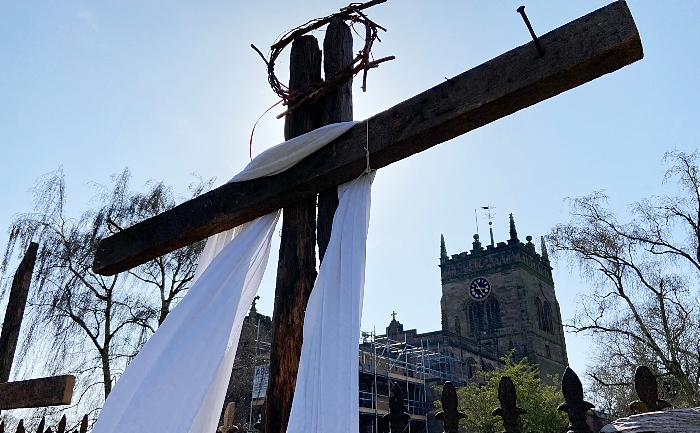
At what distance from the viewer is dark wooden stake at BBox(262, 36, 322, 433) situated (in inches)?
106

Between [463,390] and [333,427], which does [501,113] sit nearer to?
[333,427]

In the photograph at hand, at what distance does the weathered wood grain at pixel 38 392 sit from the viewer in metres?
4.56

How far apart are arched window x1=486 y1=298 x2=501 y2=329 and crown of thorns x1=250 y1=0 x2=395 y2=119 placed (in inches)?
1672

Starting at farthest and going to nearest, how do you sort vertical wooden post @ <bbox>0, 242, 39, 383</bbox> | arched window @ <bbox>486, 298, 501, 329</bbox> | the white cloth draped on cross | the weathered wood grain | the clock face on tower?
the clock face on tower, arched window @ <bbox>486, 298, 501, 329</bbox>, vertical wooden post @ <bbox>0, 242, 39, 383</bbox>, the weathered wood grain, the white cloth draped on cross

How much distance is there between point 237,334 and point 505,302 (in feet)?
141

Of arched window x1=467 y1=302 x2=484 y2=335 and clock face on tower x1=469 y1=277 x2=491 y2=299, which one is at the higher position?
clock face on tower x1=469 y1=277 x2=491 y2=299

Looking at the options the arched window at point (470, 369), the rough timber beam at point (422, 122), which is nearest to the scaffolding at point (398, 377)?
the arched window at point (470, 369)

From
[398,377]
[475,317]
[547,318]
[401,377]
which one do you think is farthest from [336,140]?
[547,318]

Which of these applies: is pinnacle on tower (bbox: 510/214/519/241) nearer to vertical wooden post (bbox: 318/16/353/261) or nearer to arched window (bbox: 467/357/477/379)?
arched window (bbox: 467/357/477/379)

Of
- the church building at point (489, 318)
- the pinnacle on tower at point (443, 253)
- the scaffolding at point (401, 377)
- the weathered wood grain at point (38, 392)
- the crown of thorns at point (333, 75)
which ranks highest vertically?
the pinnacle on tower at point (443, 253)

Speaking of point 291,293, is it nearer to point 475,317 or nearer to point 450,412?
point 450,412

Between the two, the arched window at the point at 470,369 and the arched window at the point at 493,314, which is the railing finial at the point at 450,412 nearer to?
the arched window at the point at 470,369

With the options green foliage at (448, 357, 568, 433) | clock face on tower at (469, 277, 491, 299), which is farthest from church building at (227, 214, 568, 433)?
green foliage at (448, 357, 568, 433)

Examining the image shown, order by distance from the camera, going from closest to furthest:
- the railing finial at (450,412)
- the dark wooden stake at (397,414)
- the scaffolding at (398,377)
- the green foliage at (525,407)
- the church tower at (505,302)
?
the railing finial at (450,412) < the dark wooden stake at (397,414) < the green foliage at (525,407) < the scaffolding at (398,377) < the church tower at (505,302)
